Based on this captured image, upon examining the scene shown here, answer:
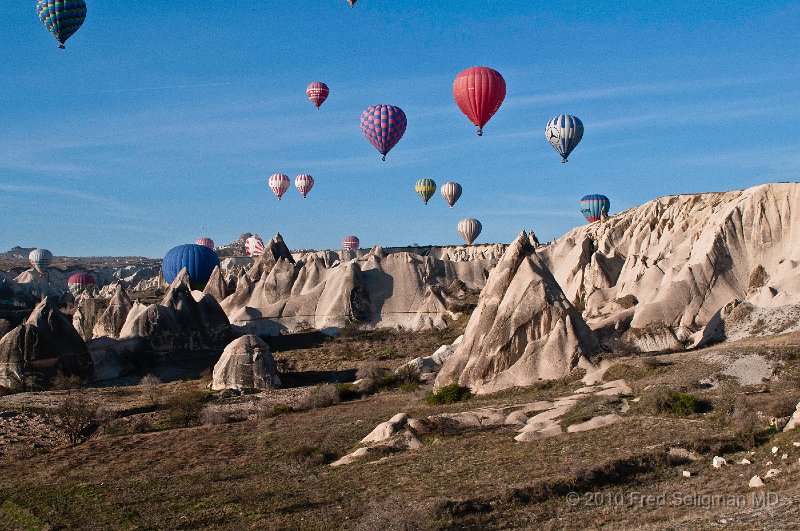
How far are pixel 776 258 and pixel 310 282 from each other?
33568 mm

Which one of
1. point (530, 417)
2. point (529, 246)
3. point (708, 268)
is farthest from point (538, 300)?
point (708, 268)

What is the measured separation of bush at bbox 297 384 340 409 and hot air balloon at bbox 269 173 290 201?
85.5 metres

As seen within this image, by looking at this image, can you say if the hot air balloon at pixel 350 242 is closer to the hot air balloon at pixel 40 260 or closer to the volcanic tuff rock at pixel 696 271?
the hot air balloon at pixel 40 260

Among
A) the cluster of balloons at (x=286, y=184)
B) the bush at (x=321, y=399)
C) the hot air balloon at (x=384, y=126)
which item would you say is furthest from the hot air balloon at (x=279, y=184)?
the bush at (x=321, y=399)

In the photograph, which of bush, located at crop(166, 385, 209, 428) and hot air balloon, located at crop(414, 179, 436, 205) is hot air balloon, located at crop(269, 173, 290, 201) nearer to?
hot air balloon, located at crop(414, 179, 436, 205)

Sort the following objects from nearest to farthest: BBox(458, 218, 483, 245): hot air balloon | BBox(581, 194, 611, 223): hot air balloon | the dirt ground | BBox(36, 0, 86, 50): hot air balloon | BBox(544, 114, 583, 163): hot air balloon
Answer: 1. the dirt ground
2. BBox(36, 0, 86, 50): hot air balloon
3. BBox(544, 114, 583, 163): hot air balloon
4. BBox(581, 194, 611, 223): hot air balloon
5. BBox(458, 218, 483, 245): hot air balloon

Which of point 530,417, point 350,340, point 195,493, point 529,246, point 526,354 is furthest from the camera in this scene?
point 350,340

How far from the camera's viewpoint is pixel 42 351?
4484 centimetres

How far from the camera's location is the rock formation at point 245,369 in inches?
1596

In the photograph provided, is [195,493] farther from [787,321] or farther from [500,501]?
[787,321]

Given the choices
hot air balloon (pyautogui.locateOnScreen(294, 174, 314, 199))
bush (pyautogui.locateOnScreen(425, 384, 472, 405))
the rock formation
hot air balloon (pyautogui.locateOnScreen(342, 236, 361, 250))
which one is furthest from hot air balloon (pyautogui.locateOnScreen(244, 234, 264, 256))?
bush (pyautogui.locateOnScreen(425, 384, 472, 405))

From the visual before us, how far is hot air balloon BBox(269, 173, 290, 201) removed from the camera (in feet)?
391

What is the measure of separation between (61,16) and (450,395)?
40.0m

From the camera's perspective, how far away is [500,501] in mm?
16250
